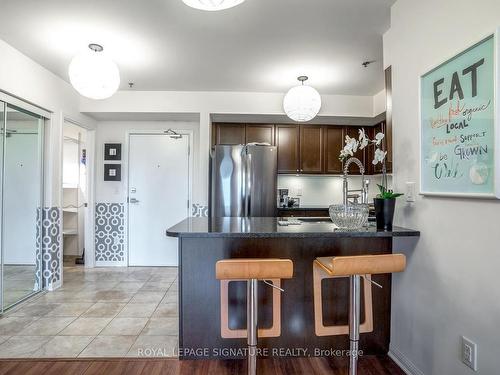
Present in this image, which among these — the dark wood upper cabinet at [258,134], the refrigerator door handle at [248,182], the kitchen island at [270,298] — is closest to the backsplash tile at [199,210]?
the refrigerator door handle at [248,182]

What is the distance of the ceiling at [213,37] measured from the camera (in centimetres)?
221

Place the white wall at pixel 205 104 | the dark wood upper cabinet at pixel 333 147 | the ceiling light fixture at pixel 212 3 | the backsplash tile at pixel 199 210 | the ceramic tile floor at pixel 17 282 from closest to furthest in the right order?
the ceiling light fixture at pixel 212 3 → the ceramic tile floor at pixel 17 282 → the white wall at pixel 205 104 → the backsplash tile at pixel 199 210 → the dark wood upper cabinet at pixel 333 147

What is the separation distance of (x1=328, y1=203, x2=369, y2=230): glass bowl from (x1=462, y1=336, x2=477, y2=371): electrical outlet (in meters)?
0.77

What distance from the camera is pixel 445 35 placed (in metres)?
1.61

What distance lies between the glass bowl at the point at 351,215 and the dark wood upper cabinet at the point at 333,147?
249 cm

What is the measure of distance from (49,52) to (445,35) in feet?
10.5

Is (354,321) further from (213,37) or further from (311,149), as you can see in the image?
(311,149)

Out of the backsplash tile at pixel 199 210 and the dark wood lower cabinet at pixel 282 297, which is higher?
the backsplash tile at pixel 199 210

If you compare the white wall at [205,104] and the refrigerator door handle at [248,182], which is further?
the white wall at [205,104]

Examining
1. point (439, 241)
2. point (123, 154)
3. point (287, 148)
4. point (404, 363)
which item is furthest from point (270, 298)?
point (123, 154)

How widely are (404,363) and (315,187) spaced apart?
2.98m

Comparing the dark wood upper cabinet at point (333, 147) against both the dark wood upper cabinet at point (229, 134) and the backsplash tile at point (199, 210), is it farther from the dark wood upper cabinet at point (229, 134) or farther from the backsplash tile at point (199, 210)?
the backsplash tile at point (199, 210)

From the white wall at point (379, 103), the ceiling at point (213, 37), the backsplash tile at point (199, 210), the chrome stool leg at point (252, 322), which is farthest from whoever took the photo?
the backsplash tile at point (199, 210)

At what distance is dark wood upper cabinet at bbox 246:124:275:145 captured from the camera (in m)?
4.36
